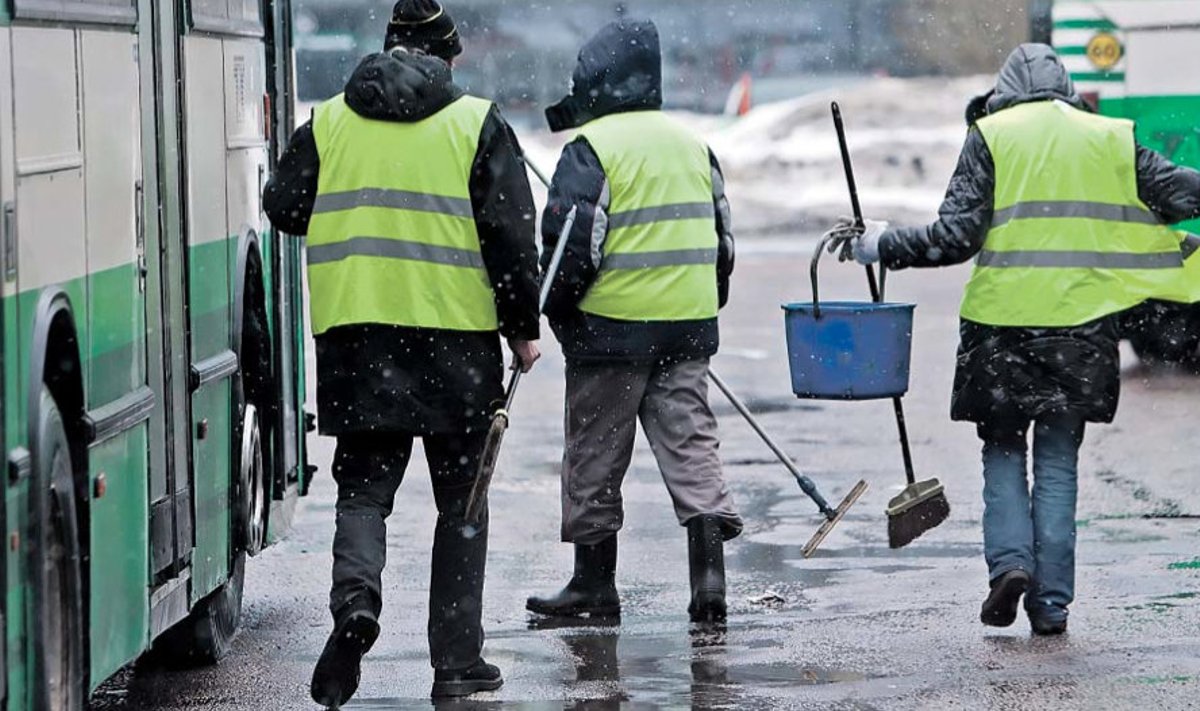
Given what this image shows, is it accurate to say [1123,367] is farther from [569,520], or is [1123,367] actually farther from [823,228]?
[823,228]

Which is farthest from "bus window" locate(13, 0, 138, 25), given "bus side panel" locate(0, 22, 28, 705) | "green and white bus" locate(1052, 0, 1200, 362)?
"green and white bus" locate(1052, 0, 1200, 362)

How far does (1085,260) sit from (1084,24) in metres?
9.84

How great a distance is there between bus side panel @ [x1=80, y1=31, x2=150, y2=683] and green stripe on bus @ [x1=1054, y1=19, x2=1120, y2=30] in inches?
462

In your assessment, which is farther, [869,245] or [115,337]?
[869,245]

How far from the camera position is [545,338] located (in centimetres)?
1794

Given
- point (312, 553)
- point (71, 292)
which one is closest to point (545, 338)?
point (312, 553)

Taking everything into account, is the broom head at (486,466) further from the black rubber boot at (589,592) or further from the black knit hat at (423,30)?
the black rubber boot at (589,592)

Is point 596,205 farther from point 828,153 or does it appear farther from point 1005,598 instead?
point 828,153

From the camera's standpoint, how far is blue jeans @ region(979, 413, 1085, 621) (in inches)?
312

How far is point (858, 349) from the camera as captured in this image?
8305mm

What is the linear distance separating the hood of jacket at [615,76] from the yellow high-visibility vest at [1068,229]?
107 cm

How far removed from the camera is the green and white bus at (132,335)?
527 cm

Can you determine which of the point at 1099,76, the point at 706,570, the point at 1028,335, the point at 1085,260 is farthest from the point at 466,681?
the point at 1099,76

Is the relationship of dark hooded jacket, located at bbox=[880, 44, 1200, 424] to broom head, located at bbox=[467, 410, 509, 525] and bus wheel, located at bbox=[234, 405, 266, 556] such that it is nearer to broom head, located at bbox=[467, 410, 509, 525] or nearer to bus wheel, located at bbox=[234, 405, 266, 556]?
broom head, located at bbox=[467, 410, 509, 525]
